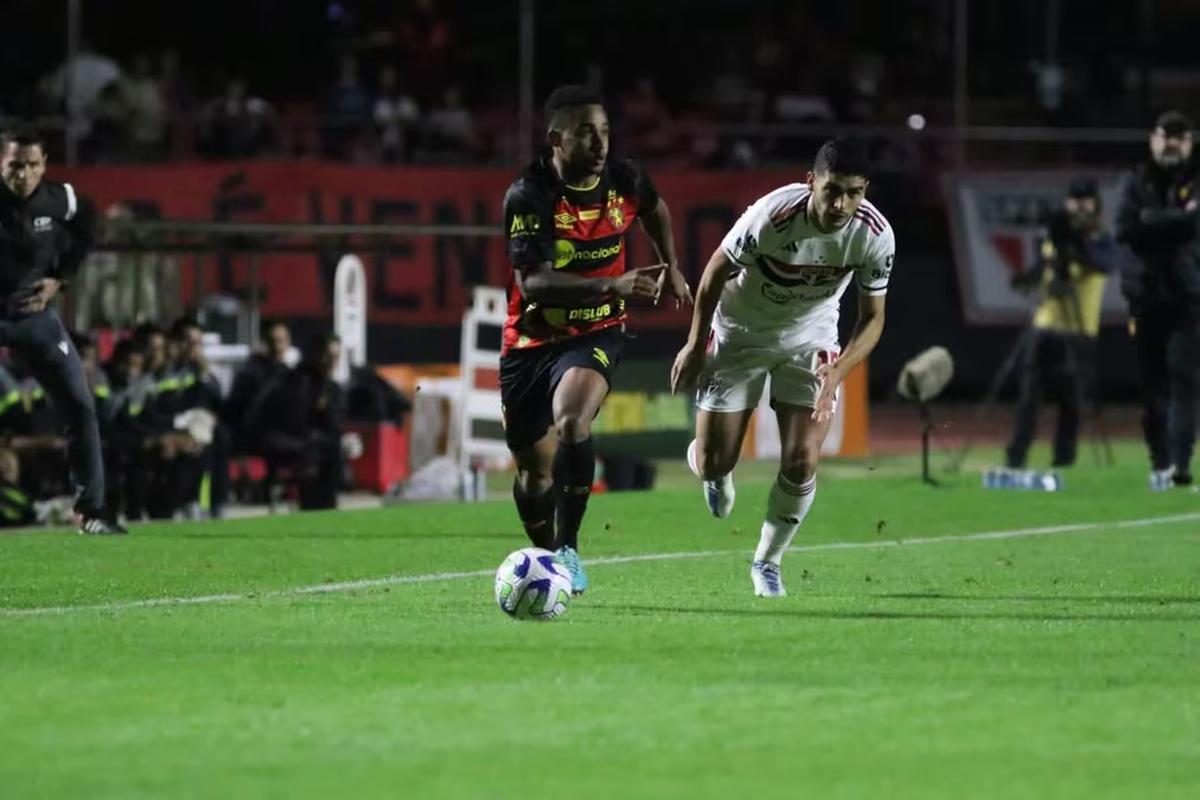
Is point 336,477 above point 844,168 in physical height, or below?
below

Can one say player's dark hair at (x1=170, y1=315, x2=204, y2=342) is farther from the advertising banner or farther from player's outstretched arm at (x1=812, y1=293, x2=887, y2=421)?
the advertising banner

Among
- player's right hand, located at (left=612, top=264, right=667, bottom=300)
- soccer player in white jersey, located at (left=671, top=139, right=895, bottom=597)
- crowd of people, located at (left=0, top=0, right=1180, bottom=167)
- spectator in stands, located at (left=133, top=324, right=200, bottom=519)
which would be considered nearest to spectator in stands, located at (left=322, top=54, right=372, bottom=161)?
crowd of people, located at (left=0, top=0, right=1180, bottom=167)

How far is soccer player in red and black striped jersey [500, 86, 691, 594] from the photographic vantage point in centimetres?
1052

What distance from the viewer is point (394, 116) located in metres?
27.7

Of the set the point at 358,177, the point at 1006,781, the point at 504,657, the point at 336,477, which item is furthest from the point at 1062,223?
the point at 1006,781

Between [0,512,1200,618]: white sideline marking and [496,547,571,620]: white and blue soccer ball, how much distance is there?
168 centimetres

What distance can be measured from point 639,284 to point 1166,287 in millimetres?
9560

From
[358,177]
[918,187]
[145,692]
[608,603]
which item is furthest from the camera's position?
[918,187]

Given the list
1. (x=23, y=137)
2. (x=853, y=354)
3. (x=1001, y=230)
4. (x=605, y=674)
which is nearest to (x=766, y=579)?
(x=853, y=354)

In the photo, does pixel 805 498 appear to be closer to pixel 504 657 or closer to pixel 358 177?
pixel 504 657

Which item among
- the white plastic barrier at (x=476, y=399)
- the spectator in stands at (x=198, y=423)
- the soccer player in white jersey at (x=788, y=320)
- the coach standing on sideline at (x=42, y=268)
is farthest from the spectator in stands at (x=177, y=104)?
the soccer player in white jersey at (x=788, y=320)

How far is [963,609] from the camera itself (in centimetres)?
1079

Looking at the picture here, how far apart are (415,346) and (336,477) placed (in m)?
6.04

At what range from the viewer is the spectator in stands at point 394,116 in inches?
1061
